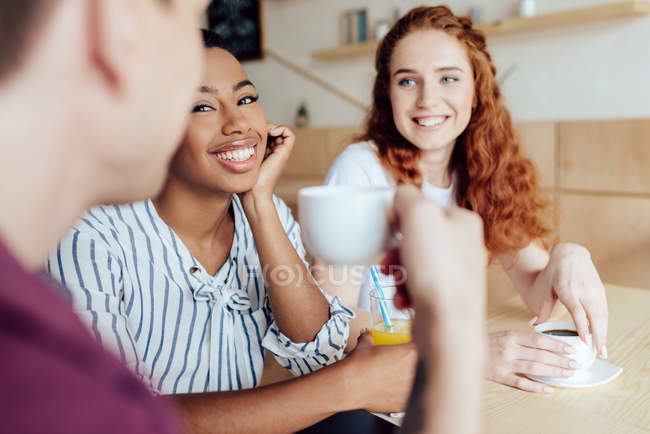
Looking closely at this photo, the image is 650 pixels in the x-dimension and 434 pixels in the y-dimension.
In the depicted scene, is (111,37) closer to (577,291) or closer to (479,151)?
(577,291)

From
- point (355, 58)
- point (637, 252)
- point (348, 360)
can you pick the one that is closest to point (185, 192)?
point (348, 360)

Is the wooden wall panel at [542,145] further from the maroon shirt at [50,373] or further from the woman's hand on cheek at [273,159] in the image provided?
the maroon shirt at [50,373]

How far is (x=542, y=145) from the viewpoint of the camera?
9.20ft

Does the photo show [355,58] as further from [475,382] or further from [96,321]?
[475,382]

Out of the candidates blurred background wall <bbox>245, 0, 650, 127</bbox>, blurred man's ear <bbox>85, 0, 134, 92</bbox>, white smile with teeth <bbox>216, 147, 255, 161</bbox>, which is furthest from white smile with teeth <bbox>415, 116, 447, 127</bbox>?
blurred man's ear <bbox>85, 0, 134, 92</bbox>

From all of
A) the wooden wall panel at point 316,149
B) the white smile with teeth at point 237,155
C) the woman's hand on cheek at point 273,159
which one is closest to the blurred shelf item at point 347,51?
the wooden wall panel at point 316,149

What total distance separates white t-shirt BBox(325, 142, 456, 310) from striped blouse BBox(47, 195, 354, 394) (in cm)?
46

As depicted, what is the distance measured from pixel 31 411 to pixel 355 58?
3.79 m

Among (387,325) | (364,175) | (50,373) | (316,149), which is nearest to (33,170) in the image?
(50,373)

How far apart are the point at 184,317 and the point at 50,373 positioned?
2.91 feet

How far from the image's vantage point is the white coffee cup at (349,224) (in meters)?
0.57

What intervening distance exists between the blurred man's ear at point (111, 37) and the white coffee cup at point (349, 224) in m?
0.28

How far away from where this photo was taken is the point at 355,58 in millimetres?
3830

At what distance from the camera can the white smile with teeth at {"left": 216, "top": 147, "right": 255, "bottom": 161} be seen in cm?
113
